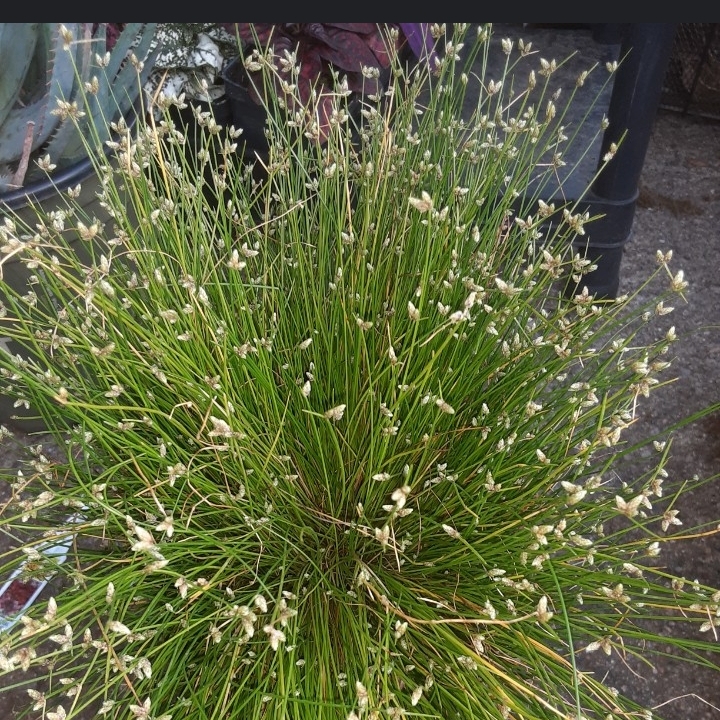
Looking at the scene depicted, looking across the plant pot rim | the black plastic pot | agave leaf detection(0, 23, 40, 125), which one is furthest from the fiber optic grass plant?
the black plastic pot

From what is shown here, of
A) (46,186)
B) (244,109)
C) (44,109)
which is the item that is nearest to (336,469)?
(46,186)

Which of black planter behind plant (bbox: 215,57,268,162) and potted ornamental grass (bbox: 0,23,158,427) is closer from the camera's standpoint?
potted ornamental grass (bbox: 0,23,158,427)

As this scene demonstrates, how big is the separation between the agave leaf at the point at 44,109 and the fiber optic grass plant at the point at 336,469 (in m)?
0.41

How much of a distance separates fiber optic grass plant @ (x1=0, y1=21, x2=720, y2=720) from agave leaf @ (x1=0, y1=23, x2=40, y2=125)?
1.51ft

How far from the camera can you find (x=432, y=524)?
0.73 meters

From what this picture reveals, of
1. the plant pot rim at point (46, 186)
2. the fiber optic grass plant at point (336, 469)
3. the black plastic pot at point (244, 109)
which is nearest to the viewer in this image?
the fiber optic grass plant at point (336, 469)

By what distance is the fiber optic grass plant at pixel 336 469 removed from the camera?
25.1 inches

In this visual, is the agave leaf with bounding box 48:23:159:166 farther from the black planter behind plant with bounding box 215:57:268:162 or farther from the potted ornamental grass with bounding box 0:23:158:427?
the black planter behind plant with bounding box 215:57:268:162

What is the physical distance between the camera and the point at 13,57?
1.11 m

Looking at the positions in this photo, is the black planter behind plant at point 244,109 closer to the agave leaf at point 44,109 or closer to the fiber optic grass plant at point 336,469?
the agave leaf at point 44,109

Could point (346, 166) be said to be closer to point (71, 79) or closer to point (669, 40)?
point (71, 79)

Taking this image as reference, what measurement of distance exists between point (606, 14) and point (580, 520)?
18.0 inches

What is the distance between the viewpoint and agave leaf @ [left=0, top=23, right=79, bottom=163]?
1108mm

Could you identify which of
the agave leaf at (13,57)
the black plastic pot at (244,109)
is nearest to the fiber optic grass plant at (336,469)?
the agave leaf at (13,57)
